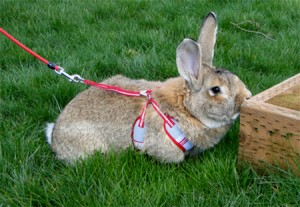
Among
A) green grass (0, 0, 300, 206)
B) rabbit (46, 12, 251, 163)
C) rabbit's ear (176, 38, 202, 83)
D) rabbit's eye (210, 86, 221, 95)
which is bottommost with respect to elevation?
green grass (0, 0, 300, 206)

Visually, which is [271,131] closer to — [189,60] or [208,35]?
[189,60]

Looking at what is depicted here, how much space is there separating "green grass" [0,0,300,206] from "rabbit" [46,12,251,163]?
0.35ft

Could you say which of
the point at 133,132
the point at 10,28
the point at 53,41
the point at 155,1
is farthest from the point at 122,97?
the point at 155,1

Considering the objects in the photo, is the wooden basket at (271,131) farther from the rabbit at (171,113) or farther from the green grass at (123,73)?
the rabbit at (171,113)

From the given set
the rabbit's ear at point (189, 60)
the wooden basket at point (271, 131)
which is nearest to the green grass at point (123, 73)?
the wooden basket at point (271, 131)

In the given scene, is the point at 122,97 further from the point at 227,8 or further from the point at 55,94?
the point at 227,8

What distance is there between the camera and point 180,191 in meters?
2.56

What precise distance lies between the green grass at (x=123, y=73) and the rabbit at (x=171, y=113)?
4.2 inches

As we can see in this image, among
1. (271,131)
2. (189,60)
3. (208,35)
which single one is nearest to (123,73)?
(208,35)

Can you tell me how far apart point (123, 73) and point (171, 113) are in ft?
4.62

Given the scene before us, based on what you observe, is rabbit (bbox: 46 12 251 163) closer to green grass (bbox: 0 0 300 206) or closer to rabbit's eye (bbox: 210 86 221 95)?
rabbit's eye (bbox: 210 86 221 95)

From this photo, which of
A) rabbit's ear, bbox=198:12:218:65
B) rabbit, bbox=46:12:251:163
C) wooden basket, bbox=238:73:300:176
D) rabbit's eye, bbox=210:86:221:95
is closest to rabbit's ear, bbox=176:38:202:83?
rabbit, bbox=46:12:251:163

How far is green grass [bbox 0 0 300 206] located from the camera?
2535 millimetres

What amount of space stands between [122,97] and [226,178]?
0.84 meters
